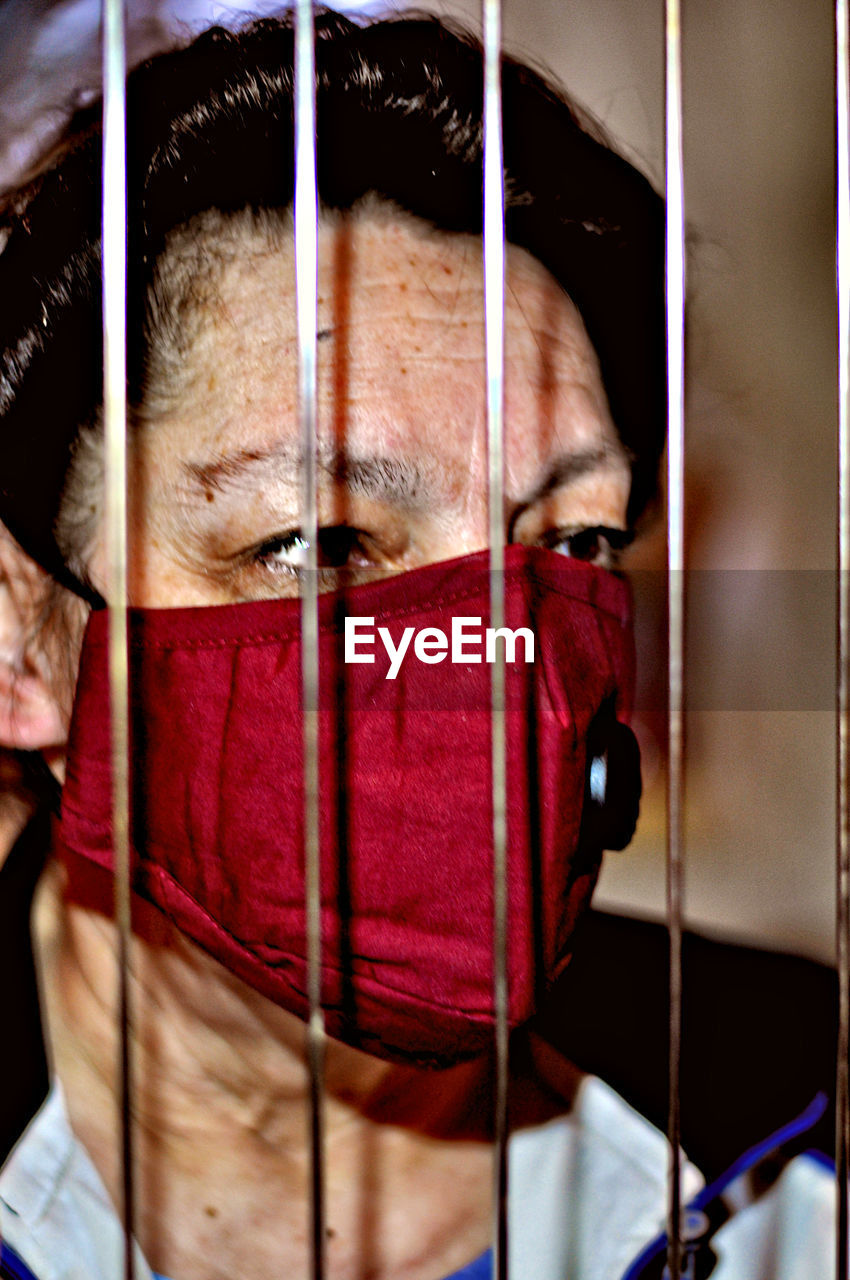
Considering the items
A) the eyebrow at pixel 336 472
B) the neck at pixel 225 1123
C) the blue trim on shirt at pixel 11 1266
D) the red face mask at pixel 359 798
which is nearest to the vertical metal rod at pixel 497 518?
the red face mask at pixel 359 798

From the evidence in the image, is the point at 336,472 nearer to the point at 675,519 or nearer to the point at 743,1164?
the point at 675,519

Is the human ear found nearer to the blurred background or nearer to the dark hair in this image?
the dark hair

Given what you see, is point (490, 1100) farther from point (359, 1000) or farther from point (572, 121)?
point (572, 121)

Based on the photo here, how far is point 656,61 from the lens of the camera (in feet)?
3.32

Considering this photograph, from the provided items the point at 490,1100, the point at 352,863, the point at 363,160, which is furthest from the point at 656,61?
the point at 490,1100

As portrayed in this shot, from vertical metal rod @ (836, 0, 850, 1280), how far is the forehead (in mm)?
230

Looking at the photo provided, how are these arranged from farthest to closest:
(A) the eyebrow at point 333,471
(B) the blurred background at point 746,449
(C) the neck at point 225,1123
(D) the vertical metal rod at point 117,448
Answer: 1. (B) the blurred background at point 746,449
2. (C) the neck at point 225,1123
3. (A) the eyebrow at point 333,471
4. (D) the vertical metal rod at point 117,448

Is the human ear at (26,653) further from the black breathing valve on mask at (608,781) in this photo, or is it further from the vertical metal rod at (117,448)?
the black breathing valve on mask at (608,781)

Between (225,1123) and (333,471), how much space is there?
55cm

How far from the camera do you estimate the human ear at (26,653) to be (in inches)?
30.6

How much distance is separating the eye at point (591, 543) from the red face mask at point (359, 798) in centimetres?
17

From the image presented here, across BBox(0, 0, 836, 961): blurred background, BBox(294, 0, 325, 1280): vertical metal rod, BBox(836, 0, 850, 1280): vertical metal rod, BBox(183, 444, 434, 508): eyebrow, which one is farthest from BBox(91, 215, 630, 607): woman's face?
BBox(0, 0, 836, 961): blurred background

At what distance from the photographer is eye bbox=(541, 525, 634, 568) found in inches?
32.9

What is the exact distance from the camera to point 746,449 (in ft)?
3.70
